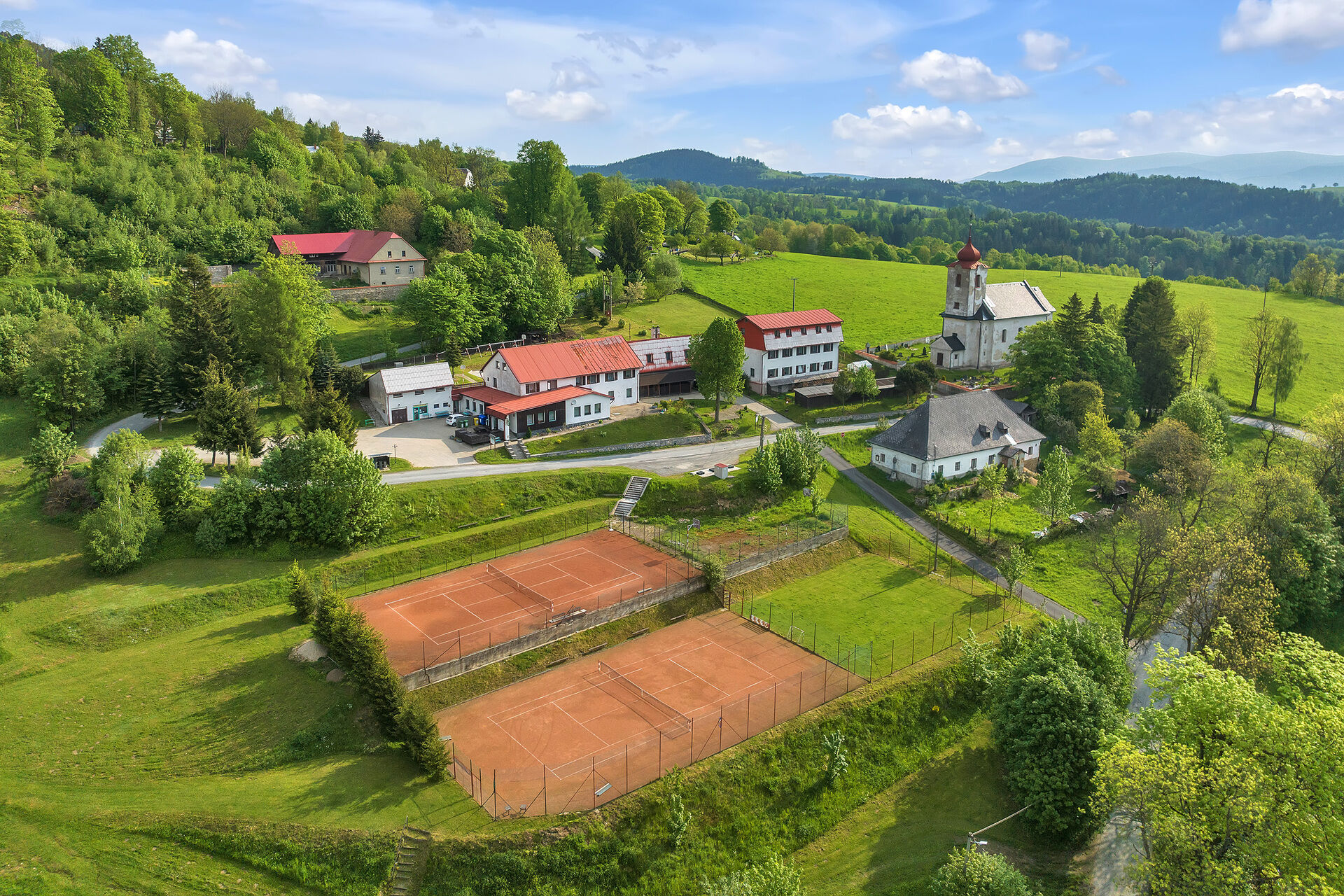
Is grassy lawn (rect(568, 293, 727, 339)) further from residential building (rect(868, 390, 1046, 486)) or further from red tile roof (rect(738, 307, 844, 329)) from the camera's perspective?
residential building (rect(868, 390, 1046, 486))

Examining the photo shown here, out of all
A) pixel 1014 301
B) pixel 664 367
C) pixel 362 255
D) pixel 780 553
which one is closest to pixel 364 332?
pixel 362 255

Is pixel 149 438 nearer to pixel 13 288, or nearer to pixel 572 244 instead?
pixel 13 288

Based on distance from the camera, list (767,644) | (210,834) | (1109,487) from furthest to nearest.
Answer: (1109,487) → (767,644) → (210,834)

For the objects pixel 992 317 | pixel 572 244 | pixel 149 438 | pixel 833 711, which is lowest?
pixel 833 711

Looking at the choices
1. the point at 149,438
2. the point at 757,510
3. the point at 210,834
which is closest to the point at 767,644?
the point at 757,510

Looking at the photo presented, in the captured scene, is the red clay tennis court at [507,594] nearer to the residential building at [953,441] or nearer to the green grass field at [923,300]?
the residential building at [953,441]

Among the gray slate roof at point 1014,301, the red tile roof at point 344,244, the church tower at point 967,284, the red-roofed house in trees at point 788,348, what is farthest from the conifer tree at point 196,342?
the gray slate roof at point 1014,301

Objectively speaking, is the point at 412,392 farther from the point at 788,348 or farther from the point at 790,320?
the point at 790,320
